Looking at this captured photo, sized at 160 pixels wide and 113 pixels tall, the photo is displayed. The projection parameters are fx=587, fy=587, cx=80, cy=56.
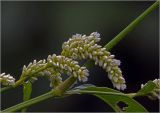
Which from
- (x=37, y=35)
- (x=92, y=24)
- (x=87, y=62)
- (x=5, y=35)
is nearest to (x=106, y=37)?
(x=92, y=24)

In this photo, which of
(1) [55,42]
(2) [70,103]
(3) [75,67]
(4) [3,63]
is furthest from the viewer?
(2) [70,103]

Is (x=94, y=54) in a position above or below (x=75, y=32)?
below

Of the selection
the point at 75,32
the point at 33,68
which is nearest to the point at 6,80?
the point at 33,68

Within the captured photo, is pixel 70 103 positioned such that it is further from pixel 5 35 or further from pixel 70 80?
pixel 70 80

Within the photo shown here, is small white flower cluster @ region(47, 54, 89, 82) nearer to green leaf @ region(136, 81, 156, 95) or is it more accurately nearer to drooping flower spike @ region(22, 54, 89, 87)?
drooping flower spike @ region(22, 54, 89, 87)

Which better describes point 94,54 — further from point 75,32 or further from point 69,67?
point 75,32

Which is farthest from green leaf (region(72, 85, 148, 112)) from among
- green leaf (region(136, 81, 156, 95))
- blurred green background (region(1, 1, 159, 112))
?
blurred green background (region(1, 1, 159, 112))

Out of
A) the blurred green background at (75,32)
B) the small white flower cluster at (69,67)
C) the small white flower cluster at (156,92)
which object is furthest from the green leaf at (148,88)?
the blurred green background at (75,32)
